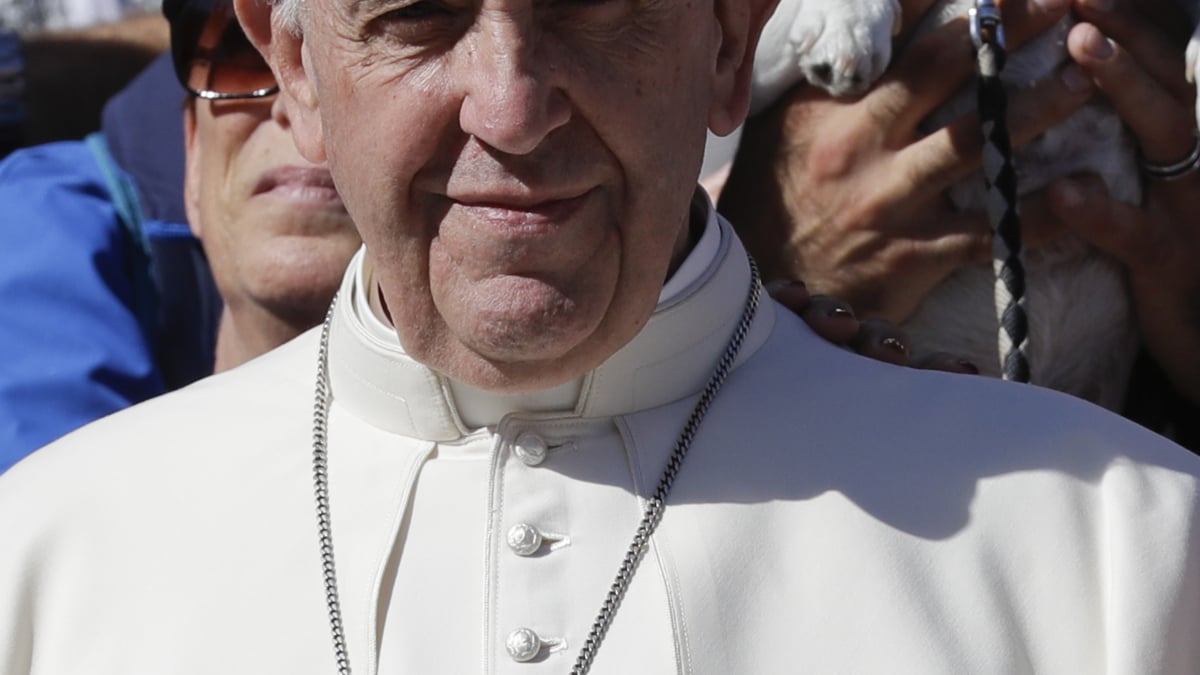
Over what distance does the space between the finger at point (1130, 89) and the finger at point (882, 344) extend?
1.95ft

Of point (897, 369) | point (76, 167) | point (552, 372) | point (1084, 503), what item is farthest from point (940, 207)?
point (76, 167)

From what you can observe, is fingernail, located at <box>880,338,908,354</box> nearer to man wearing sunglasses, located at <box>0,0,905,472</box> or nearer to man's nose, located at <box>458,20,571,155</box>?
man wearing sunglasses, located at <box>0,0,905,472</box>

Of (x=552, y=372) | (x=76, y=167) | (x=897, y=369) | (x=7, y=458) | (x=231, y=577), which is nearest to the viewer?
(x=552, y=372)

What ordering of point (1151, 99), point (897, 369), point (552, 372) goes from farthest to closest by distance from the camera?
point (1151, 99), point (897, 369), point (552, 372)

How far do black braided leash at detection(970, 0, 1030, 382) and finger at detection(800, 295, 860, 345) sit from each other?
33 cm

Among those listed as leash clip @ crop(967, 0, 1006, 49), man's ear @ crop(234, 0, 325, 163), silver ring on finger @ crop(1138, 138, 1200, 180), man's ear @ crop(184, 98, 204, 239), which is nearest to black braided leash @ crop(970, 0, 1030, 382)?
leash clip @ crop(967, 0, 1006, 49)

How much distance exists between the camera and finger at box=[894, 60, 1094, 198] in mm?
2662

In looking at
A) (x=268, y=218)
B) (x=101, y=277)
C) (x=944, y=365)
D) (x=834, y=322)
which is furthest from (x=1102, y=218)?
(x=101, y=277)

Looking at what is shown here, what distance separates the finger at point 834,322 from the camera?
2346 mm

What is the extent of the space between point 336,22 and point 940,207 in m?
1.26

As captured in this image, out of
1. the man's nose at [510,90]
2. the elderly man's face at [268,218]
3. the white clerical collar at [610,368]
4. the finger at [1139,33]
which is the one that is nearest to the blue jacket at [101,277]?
the elderly man's face at [268,218]

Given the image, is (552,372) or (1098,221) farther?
(1098,221)

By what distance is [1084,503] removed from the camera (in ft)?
6.63

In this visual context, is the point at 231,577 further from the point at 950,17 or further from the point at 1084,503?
the point at 950,17
